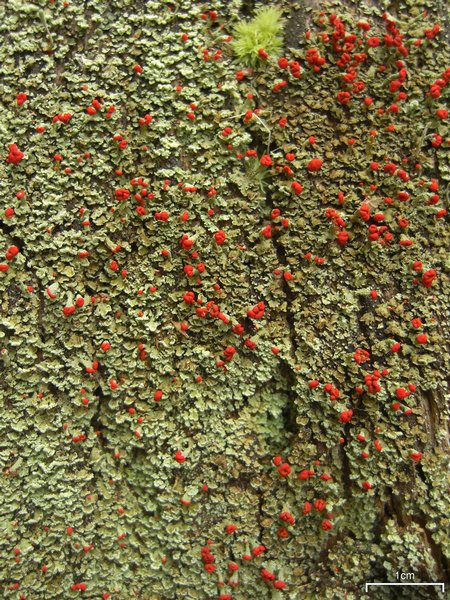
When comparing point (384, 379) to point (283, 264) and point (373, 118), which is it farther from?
point (373, 118)

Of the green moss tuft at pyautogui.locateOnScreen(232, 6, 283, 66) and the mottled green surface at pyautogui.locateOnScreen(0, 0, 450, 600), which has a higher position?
the green moss tuft at pyautogui.locateOnScreen(232, 6, 283, 66)

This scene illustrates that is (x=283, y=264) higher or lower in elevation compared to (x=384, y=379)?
higher

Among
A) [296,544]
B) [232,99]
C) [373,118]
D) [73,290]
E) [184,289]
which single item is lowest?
[296,544]

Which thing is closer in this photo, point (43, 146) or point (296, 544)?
point (43, 146)

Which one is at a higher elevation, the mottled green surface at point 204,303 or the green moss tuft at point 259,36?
the green moss tuft at point 259,36

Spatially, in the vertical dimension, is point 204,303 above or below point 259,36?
below

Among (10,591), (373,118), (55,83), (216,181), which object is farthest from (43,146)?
(10,591)
